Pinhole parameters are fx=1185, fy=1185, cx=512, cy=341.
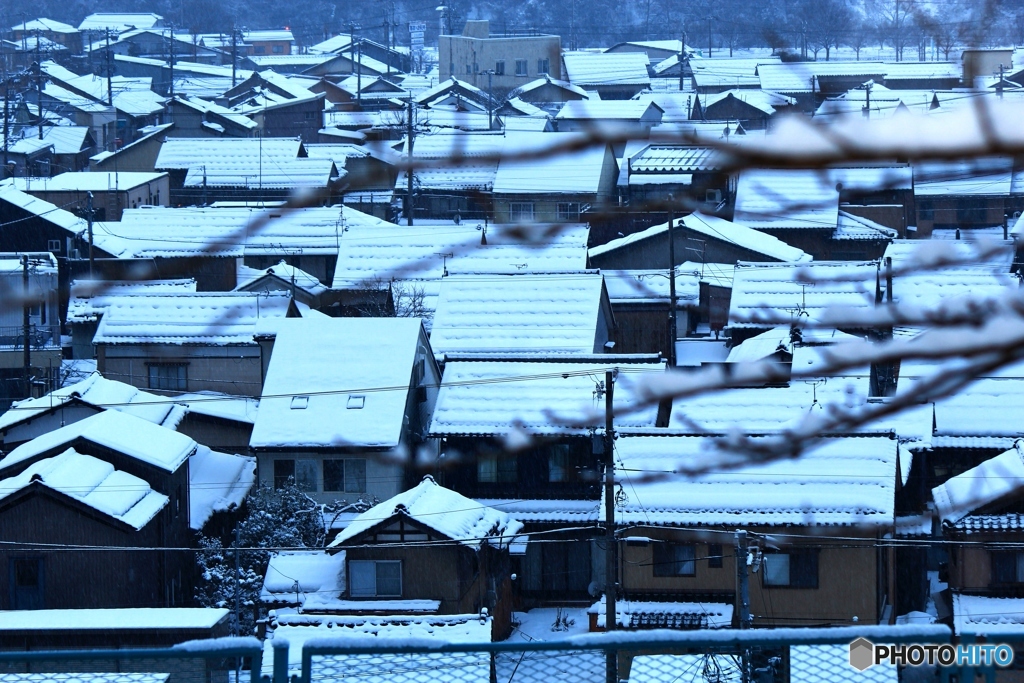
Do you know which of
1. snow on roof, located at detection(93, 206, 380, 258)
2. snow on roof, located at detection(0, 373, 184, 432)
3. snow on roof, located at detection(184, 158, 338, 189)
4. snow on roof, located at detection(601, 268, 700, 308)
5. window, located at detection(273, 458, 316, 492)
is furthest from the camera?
snow on roof, located at detection(184, 158, 338, 189)

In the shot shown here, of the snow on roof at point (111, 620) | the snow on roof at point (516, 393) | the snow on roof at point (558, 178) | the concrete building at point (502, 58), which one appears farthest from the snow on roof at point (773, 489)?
the concrete building at point (502, 58)

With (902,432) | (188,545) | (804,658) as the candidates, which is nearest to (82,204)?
(188,545)

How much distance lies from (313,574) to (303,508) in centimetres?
87

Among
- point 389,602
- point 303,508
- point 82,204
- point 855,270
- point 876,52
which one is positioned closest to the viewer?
point 389,602

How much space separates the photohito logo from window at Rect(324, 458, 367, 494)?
7.79 metres

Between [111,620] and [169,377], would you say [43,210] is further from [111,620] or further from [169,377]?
[111,620]

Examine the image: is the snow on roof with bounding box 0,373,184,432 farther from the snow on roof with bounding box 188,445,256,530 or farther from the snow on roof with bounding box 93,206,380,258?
the snow on roof with bounding box 93,206,380,258

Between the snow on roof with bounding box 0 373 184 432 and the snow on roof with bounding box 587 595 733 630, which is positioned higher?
the snow on roof with bounding box 0 373 184 432

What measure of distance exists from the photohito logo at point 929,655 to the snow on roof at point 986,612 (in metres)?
5.21

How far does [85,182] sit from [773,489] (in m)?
15.4

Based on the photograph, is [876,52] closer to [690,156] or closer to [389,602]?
[690,156]

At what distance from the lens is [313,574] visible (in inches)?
323

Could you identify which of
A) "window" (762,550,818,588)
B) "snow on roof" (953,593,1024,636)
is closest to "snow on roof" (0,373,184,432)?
"window" (762,550,818,588)

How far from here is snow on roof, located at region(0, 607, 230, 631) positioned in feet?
21.5
